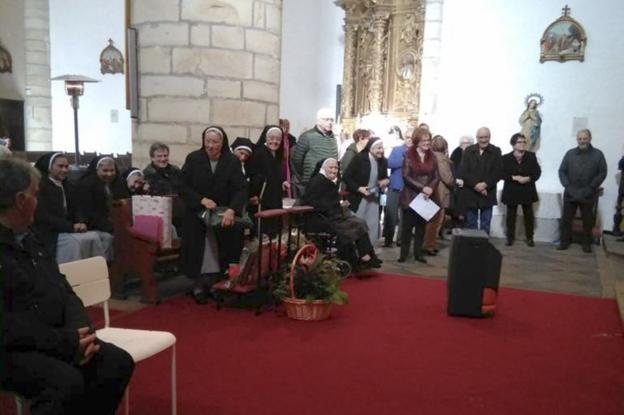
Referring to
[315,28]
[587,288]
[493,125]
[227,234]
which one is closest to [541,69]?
[493,125]

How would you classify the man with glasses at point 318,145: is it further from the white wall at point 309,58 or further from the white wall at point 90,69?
the white wall at point 90,69

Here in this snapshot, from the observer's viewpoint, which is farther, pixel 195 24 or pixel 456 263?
pixel 195 24

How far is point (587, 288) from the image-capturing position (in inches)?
228

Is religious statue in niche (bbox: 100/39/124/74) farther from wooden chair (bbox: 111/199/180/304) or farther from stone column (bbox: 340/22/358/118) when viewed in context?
wooden chair (bbox: 111/199/180/304)

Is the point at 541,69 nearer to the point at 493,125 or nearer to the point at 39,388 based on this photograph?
the point at 493,125

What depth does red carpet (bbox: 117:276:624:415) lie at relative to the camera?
10.0 feet

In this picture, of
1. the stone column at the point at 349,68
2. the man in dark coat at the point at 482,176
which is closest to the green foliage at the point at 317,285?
the man in dark coat at the point at 482,176

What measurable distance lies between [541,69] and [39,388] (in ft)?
28.1

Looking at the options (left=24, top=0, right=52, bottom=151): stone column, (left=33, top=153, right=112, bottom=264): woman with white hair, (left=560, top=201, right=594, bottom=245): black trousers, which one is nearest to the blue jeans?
(left=560, top=201, right=594, bottom=245): black trousers

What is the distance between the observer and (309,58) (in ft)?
40.6

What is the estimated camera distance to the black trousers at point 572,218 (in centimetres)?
791

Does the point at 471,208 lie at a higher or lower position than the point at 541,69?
lower

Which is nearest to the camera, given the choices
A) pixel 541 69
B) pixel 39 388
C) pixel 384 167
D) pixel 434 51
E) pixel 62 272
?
pixel 39 388

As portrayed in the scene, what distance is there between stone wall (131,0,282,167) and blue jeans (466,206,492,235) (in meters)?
3.45
